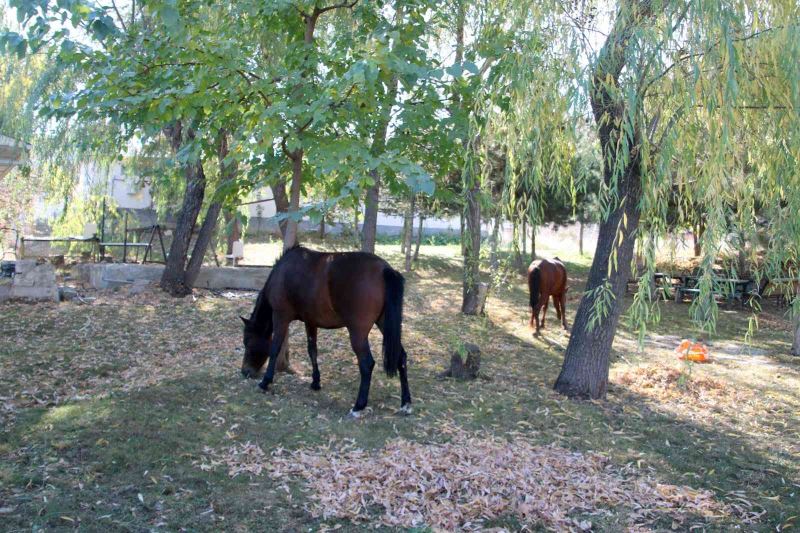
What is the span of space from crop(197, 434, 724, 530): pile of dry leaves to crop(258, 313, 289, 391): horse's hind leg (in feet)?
4.85

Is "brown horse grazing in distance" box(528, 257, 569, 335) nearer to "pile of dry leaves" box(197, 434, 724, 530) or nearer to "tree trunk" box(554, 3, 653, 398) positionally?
"tree trunk" box(554, 3, 653, 398)

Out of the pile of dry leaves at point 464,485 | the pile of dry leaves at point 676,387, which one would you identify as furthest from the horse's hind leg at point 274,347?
the pile of dry leaves at point 676,387

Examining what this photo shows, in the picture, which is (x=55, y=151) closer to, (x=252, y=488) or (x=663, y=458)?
(x=252, y=488)

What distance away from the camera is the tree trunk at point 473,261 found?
9.95 m

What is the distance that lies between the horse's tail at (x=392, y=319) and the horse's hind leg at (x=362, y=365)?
171mm

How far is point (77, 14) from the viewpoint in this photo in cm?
403

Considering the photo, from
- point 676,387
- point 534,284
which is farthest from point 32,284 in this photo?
point 676,387

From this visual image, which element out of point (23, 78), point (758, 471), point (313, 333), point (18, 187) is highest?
point (23, 78)

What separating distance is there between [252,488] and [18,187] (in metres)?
11.8

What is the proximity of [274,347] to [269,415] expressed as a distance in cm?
90

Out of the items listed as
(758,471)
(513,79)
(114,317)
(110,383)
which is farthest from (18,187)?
(758,471)

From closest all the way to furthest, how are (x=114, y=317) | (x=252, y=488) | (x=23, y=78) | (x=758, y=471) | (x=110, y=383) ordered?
(x=252, y=488) → (x=758, y=471) → (x=110, y=383) → (x=114, y=317) → (x=23, y=78)

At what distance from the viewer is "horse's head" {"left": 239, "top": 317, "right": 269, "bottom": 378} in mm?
6539

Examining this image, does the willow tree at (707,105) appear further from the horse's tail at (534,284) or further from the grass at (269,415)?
the horse's tail at (534,284)
